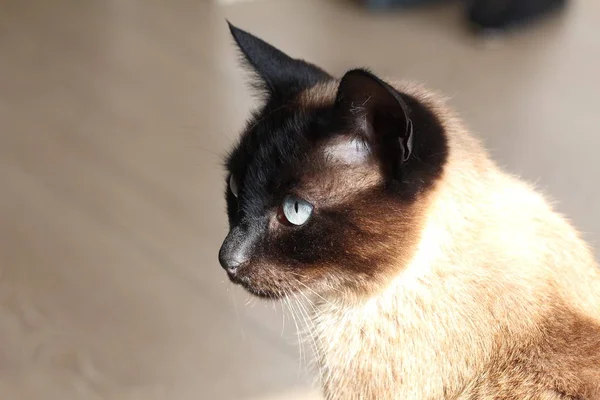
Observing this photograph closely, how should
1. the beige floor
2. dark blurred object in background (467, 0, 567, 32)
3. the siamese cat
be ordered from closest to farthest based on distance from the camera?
the siamese cat < the beige floor < dark blurred object in background (467, 0, 567, 32)

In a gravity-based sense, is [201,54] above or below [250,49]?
above

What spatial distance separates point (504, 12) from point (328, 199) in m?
1.87

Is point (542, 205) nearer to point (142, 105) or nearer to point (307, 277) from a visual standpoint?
point (307, 277)

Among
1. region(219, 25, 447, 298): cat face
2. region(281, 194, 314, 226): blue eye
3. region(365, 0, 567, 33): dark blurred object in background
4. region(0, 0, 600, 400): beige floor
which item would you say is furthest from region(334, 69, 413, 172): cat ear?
region(365, 0, 567, 33): dark blurred object in background

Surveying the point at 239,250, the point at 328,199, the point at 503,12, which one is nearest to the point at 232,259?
the point at 239,250

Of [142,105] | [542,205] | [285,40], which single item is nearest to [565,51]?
[285,40]

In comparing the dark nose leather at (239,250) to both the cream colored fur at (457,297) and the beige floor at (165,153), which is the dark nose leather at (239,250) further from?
the beige floor at (165,153)

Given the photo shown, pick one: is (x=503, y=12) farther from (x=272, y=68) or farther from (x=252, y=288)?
(x=252, y=288)

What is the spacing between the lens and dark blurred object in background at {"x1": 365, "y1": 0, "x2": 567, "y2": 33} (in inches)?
104

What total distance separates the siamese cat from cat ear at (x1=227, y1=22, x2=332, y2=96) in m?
0.02

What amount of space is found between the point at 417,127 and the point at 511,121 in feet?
4.65

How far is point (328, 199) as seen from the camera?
100cm

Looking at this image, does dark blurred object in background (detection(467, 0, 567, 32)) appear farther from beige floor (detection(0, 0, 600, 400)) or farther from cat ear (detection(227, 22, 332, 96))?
cat ear (detection(227, 22, 332, 96))

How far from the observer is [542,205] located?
1139 mm
